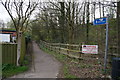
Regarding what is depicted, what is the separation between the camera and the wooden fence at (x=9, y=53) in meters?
6.88

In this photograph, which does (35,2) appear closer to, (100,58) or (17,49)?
(17,49)

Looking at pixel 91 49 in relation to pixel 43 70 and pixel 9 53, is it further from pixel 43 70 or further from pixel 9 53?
pixel 9 53

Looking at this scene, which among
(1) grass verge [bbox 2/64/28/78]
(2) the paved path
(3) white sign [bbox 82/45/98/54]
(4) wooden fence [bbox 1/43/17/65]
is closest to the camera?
(2) the paved path

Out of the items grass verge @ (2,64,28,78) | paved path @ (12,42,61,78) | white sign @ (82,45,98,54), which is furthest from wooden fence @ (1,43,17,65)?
white sign @ (82,45,98,54)

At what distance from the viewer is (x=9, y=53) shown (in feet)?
22.9

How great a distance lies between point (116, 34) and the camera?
15.7 ft

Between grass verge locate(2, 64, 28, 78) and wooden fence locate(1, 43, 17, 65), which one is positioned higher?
wooden fence locate(1, 43, 17, 65)

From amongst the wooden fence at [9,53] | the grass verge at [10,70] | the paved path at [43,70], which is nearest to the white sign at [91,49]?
the paved path at [43,70]

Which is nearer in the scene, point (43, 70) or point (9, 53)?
point (43, 70)

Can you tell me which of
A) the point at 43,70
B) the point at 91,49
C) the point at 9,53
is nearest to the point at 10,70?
the point at 9,53

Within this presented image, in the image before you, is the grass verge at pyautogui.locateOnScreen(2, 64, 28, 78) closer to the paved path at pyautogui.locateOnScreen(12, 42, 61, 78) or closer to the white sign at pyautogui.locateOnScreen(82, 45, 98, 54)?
the paved path at pyautogui.locateOnScreen(12, 42, 61, 78)

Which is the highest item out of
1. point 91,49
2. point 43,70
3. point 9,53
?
point 91,49

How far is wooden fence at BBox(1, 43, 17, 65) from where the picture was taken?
688cm

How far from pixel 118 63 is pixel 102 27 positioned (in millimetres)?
2449
